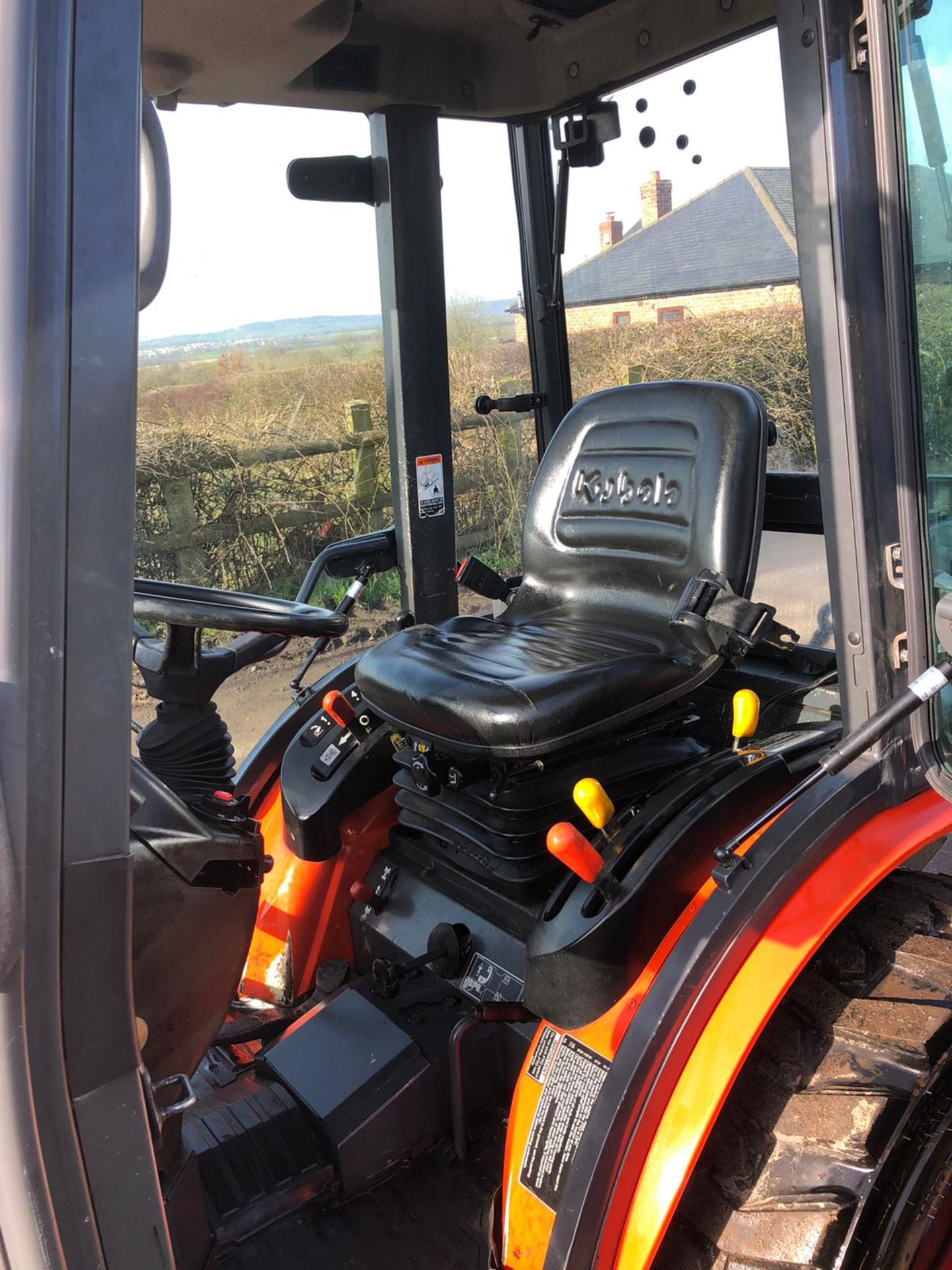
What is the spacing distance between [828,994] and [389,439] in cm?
172

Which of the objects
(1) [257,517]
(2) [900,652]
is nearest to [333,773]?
(2) [900,652]

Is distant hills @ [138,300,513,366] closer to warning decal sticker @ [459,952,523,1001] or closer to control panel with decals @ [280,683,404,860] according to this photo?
control panel with decals @ [280,683,404,860]

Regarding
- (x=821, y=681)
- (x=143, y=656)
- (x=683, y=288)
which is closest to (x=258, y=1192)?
(x=143, y=656)

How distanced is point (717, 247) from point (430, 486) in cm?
88

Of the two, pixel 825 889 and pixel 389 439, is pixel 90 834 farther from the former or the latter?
pixel 389 439

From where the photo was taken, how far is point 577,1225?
126cm

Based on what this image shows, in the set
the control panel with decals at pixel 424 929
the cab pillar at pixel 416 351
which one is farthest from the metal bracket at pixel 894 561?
the cab pillar at pixel 416 351

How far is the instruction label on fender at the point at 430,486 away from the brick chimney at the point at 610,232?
0.63 metres

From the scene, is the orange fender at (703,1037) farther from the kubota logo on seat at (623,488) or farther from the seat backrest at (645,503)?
the kubota logo on seat at (623,488)

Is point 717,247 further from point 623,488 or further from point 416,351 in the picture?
point 416,351

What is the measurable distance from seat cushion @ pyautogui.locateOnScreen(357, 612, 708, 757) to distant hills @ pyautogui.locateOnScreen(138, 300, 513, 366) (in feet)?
13.6

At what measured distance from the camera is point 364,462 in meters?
7.36

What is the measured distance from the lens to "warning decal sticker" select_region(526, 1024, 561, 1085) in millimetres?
1482

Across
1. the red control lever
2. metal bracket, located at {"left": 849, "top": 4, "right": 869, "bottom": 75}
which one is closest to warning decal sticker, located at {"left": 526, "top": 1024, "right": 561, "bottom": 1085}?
the red control lever
